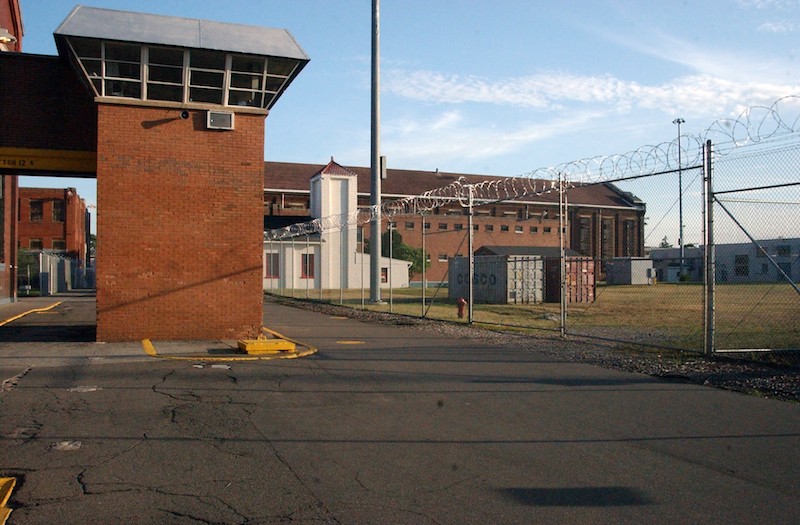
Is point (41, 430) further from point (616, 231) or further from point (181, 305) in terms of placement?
point (616, 231)

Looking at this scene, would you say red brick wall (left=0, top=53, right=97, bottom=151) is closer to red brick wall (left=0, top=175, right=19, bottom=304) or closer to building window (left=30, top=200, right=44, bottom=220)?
red brick wall (left=0, top=175, right=19, bottom=304)

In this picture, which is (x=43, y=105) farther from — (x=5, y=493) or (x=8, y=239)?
(x=8, y=239)

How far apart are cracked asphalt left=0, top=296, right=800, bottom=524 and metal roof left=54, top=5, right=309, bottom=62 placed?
22.9ft

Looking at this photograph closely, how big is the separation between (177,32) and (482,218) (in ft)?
172

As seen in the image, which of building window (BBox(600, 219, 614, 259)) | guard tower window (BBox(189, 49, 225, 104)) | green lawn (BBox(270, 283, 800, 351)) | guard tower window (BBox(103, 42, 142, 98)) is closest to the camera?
guard tower window (BBox(103, 42, 142, 98))

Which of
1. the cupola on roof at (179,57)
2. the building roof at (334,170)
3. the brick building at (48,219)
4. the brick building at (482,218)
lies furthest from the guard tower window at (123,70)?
the brick building at (48,219)

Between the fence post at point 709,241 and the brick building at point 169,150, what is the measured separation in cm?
890

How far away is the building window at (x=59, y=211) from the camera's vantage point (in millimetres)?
68688

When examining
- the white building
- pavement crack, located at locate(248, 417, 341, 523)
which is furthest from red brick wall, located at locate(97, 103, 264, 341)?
the white building

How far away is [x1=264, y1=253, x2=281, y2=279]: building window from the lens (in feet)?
170

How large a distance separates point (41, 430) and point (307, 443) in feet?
9.58

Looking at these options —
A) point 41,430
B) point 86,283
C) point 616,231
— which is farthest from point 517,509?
point 86,283

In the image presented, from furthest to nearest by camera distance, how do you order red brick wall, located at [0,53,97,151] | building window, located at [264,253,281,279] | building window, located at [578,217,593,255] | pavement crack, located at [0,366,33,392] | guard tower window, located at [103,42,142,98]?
building window, located at [578,217,593,255], building window, located at [264,253,281,279], red brick wall, located at [0,53,97,151], guard tower window, located at [103,42,142,98], pavement crack, located at [0,366,33,392]

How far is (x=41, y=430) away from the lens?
310 inches
